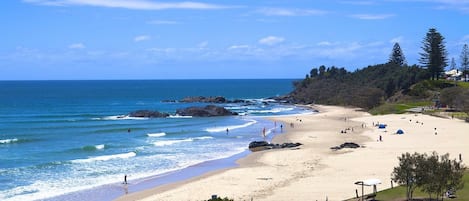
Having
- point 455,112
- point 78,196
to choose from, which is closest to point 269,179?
point 78,196

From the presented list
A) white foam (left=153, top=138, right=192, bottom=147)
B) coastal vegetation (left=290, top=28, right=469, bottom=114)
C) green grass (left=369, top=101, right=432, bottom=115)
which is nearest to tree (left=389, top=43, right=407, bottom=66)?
coastal vegetation (left=290, top=28, right=469, bottom=114)

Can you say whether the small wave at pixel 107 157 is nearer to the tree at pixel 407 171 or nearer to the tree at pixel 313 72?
the tree at pixel 407 171

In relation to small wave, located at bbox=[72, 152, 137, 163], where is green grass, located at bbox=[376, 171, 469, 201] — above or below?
above

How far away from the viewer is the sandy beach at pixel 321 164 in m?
29.6

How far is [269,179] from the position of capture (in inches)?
1324

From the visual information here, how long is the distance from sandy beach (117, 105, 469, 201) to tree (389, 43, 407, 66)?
65993mm

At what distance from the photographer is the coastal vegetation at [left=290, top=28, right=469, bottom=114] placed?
84.2 metres

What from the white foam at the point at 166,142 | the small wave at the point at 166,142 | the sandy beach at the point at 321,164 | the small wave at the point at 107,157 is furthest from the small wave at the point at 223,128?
the small wave at the point at 107,157

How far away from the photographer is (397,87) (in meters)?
103

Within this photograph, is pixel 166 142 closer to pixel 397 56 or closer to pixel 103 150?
pixel 103 150

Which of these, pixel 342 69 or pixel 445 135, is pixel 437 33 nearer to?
pixel 342 69

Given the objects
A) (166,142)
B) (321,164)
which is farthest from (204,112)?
(321,164)

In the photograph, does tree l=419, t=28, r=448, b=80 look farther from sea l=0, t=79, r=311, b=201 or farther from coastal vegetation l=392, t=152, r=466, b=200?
coastal vegetation l=392, t=152, r=466, b=200

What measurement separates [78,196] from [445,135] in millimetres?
34986
